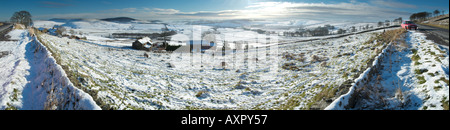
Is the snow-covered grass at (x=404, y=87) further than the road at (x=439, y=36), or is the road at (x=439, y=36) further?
the road at (x=439, y=36)

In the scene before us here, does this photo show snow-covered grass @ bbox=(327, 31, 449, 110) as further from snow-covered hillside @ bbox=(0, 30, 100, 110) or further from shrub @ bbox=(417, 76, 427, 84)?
snow-covered hillside @ bbox=(0, 30, 100, 110)

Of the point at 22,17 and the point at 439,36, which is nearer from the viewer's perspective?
the point at 439,36

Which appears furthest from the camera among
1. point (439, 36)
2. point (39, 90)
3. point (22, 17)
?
point (22, 17)

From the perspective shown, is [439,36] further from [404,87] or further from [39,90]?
[39,90]

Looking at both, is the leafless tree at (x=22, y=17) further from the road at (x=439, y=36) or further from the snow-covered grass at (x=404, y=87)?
the road at (x=439, y=36)

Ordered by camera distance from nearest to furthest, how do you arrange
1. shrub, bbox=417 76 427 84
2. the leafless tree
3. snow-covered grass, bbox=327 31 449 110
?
snow-covered grass, bbox=327 31 449 110 < shrub, bbox=417 76 427 84 < the leafless tree

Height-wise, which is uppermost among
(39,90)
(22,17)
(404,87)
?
(22,17)

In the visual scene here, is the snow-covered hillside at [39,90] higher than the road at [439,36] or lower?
lower

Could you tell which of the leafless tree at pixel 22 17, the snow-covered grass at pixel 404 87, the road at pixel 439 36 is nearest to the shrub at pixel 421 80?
the snow-covered grass at pixel 404 87

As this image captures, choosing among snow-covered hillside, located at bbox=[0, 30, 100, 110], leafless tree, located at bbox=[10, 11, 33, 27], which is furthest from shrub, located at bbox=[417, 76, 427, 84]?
leafless tree, located at bbox=[10, 11, 33, 27]

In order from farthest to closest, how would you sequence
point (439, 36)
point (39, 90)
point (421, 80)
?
point (439, 36) → point (39, 90) → point (421, 80)

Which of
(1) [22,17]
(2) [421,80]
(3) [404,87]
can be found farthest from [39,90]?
(1) [22,17]

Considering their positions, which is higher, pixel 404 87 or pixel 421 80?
pixel 421 80
